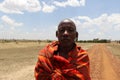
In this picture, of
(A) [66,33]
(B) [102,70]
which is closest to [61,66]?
(A) [66,33]

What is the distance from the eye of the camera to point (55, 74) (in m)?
3.35

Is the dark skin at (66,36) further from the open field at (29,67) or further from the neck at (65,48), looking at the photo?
the open field at (29,67)

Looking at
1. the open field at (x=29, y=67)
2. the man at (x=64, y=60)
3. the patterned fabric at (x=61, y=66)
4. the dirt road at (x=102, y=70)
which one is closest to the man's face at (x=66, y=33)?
the man at (x=64, y=60)

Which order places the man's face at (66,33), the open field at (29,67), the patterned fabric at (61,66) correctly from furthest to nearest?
the open field at (29,67) → the man's face at (66,33) → the patterned fabric at (61,66)

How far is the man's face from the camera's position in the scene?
3514 mm

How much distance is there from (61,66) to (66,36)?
0.34 metres

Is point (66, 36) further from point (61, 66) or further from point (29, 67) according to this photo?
point (29, 67)

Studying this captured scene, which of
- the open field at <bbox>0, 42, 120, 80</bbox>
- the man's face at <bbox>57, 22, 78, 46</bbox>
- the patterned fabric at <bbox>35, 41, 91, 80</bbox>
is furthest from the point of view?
the open field at <bbox>0, 42, 120, 80</bbox>

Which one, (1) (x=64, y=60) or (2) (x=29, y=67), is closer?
Answer: (1) (x=64, y=60)

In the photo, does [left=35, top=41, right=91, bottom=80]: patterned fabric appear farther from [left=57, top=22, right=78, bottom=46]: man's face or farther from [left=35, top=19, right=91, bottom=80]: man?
[left=57, top=22, right=78, bottom=46]: man's face

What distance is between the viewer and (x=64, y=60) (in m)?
3.37

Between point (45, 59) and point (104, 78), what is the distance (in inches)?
466

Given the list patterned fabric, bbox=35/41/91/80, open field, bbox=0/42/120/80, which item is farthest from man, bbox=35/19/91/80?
open field, bbox=0/42/120/80

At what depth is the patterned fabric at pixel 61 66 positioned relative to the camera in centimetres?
336
